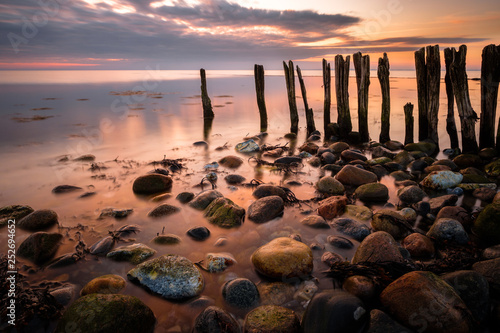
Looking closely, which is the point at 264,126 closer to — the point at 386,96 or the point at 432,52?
the point at 386,96

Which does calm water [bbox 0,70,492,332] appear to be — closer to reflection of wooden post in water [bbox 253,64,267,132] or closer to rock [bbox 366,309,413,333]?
reflection of wooden post in water [bbox 253,64,267,132]

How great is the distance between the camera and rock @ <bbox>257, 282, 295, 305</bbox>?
11.5 ft

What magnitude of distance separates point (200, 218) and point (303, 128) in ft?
37.7

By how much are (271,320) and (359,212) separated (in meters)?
3.45

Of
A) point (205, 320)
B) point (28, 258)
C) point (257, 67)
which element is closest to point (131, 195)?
point (28, 258)

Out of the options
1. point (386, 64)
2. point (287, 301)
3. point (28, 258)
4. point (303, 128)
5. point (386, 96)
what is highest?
point (386, 64)

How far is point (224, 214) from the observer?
551 centimetres

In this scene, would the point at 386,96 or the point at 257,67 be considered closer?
the point at 386,96

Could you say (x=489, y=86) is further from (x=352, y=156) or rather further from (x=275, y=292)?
(x=275, y=292)

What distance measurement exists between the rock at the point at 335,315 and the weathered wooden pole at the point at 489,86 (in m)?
9.08

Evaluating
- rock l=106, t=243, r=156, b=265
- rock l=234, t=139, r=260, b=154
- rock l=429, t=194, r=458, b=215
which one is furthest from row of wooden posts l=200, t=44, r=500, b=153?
rock l=106, t=243, r=156, b=265

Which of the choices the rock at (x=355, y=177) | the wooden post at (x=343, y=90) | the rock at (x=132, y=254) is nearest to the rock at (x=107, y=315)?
the rock at (x=132, y=254)

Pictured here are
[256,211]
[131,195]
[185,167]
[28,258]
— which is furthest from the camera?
[185,167]

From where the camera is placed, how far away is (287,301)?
3.52 metres
